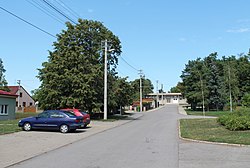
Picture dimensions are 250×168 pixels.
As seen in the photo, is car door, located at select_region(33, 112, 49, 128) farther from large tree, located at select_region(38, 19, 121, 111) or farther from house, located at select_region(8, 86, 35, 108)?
house, located at select_region(8, 86, 35, 108)

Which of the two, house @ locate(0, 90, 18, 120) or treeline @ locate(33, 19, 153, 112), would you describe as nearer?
treeline @ locate(33, 19, 153, 112)

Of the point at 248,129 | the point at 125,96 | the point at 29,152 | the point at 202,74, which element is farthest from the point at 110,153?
the point at 202,74

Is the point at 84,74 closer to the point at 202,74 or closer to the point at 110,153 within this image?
the point at 110,153

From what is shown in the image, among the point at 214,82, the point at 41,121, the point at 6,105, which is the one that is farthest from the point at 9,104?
the point at 214,82

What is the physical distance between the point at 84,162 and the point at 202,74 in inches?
2181

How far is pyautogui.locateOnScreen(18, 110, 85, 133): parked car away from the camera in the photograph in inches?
765

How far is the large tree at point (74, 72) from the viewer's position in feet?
105

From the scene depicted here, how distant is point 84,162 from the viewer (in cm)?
935

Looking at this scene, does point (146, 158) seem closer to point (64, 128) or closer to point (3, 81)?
point (64, 128)

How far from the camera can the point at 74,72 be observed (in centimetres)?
3241

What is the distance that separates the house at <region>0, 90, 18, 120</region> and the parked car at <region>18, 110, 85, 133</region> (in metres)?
16.5

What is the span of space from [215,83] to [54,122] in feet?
152

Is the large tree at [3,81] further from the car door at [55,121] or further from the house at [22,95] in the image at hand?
the car door at [55,121]

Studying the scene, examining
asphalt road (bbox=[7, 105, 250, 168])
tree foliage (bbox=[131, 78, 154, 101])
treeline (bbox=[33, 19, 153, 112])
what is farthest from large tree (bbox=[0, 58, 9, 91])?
asphalt road (bbox=[7, 105, 250, 168])
